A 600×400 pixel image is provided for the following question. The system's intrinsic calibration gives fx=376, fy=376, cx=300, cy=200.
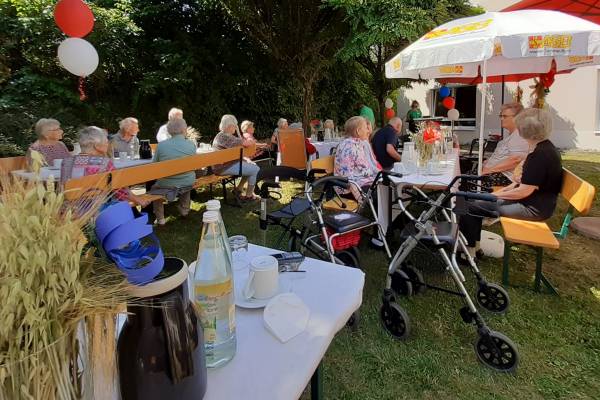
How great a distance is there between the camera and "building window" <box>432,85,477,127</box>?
14086mm

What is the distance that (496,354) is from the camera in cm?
217

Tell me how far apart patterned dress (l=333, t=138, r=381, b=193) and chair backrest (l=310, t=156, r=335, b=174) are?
0.34m

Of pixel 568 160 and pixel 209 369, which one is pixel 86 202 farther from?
pixel 568 160

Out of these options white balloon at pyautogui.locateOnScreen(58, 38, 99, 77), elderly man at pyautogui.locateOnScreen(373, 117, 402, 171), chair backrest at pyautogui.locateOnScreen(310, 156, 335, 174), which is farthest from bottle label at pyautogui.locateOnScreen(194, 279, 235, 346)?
white balloon at pyautogui.locateOnScreen(58, 38, 99, 77)

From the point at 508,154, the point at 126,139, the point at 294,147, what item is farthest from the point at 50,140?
the point at 508,154

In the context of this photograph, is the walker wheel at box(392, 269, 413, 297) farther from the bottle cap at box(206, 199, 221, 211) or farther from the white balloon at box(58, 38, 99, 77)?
the white balloon at box(58, 38, 99, 77)

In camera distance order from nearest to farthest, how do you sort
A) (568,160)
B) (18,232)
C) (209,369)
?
(18,232), (209,369), (568,160)

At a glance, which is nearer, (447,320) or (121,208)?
A: (121,208)

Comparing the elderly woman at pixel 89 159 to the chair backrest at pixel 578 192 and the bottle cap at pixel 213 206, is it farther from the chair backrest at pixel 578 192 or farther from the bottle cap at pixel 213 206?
the chair backrest at pixel 578 192

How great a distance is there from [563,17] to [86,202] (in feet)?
15.2

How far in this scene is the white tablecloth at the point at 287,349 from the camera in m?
0.87

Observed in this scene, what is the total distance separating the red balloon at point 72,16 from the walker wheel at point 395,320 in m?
5.16

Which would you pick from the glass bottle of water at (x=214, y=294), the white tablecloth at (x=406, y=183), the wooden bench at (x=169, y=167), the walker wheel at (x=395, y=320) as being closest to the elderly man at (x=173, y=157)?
the wooden bench at (x=169, y=167)

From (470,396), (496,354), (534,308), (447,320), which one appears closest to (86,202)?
(470,396)
